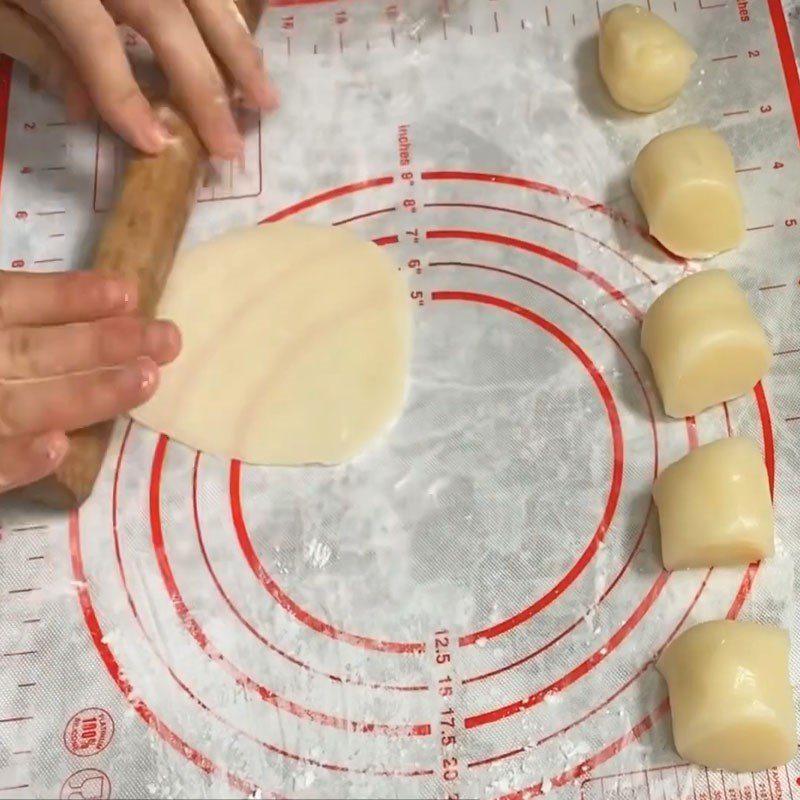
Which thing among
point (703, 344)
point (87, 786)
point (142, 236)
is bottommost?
point (87, 786)

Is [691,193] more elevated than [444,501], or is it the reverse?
[691,193]

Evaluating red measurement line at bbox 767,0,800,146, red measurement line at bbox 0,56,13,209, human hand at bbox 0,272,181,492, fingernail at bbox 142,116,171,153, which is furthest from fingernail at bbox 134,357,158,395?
red measurement line at bbox 767,0,800,146

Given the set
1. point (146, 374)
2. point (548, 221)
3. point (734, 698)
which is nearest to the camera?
point (734, 698)

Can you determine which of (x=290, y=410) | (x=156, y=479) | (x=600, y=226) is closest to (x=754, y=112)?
(x=600, y=226)

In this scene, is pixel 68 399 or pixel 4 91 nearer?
pixel 68 399

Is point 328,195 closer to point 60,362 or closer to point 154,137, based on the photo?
point 154,137

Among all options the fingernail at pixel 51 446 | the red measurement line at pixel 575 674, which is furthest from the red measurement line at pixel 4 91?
the red measurement line at pixel 575 674

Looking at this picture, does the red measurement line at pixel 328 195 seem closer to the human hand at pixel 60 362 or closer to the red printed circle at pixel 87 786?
the human hand at pixel 60 362

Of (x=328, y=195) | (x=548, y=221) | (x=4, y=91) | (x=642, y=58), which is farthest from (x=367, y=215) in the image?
(x=4, y=91)
